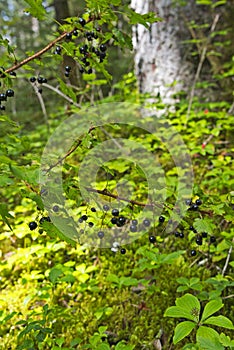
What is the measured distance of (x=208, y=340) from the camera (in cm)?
140

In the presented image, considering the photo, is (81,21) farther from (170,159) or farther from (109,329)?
(170,159)

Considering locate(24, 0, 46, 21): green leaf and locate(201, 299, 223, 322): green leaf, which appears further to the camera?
locate(201, 299, 223, 322): green leaf

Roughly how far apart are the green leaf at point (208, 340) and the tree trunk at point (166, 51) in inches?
138

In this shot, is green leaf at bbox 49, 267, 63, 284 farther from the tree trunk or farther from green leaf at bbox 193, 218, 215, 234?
the tree trunk

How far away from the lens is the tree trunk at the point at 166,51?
15.0 ft

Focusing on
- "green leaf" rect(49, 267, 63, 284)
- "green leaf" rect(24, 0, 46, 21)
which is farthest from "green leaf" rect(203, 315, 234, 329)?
"green leaf" rect(24, 0, 46, 21)

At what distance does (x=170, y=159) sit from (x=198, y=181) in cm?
52

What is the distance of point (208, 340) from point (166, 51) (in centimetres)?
400

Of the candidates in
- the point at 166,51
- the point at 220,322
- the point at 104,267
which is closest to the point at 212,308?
the point at 220,322

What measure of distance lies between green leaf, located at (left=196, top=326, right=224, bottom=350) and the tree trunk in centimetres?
351

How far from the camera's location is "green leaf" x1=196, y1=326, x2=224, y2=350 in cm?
138

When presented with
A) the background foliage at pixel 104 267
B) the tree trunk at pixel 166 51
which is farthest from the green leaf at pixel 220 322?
the tree trunk at pixel 166 51

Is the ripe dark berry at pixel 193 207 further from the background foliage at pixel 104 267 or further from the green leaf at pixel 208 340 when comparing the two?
the green leaf at pixel 208 340

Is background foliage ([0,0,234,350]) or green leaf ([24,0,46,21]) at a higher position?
green leaf ([24,0,46,21])
